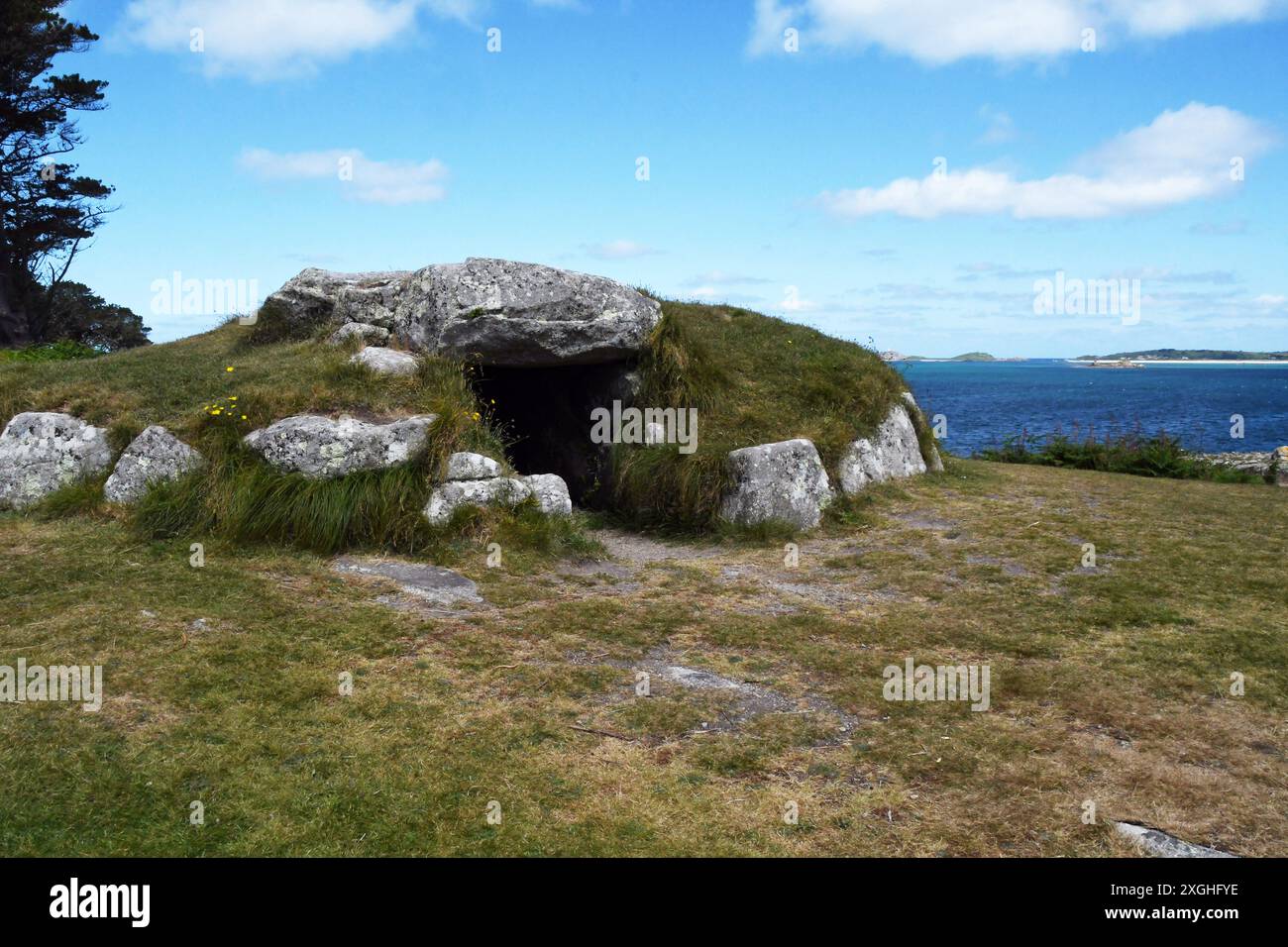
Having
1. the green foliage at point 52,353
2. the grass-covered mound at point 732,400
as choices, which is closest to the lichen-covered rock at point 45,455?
the grass-covered mound at point 732,400

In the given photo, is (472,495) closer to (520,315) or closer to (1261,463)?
(520,315)

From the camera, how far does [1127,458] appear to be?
1834 centimetres

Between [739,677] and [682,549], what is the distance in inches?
153

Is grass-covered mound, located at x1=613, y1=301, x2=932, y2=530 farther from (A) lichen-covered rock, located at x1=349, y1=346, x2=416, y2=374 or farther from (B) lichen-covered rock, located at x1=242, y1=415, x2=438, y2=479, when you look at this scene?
→ (B) lichen-covered rock, located at x1=242, y1=415, x2=438, y2=479

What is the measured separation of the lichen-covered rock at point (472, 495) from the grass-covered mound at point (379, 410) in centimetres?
16

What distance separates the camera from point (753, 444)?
11.7 m

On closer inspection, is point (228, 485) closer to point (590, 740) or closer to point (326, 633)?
point (326, 633)

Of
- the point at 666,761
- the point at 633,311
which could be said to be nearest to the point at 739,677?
the point at 666,761

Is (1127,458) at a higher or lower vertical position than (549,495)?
higher

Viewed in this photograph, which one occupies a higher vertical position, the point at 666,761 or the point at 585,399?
the point at 585,399

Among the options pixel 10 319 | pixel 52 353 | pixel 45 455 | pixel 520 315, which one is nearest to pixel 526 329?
pixel 520 315

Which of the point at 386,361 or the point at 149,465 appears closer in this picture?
the point at 149,465

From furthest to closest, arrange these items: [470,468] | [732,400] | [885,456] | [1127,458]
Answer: [1127,458] → [885,456] → [732,400] → [470,468]

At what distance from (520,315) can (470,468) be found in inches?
98.7
